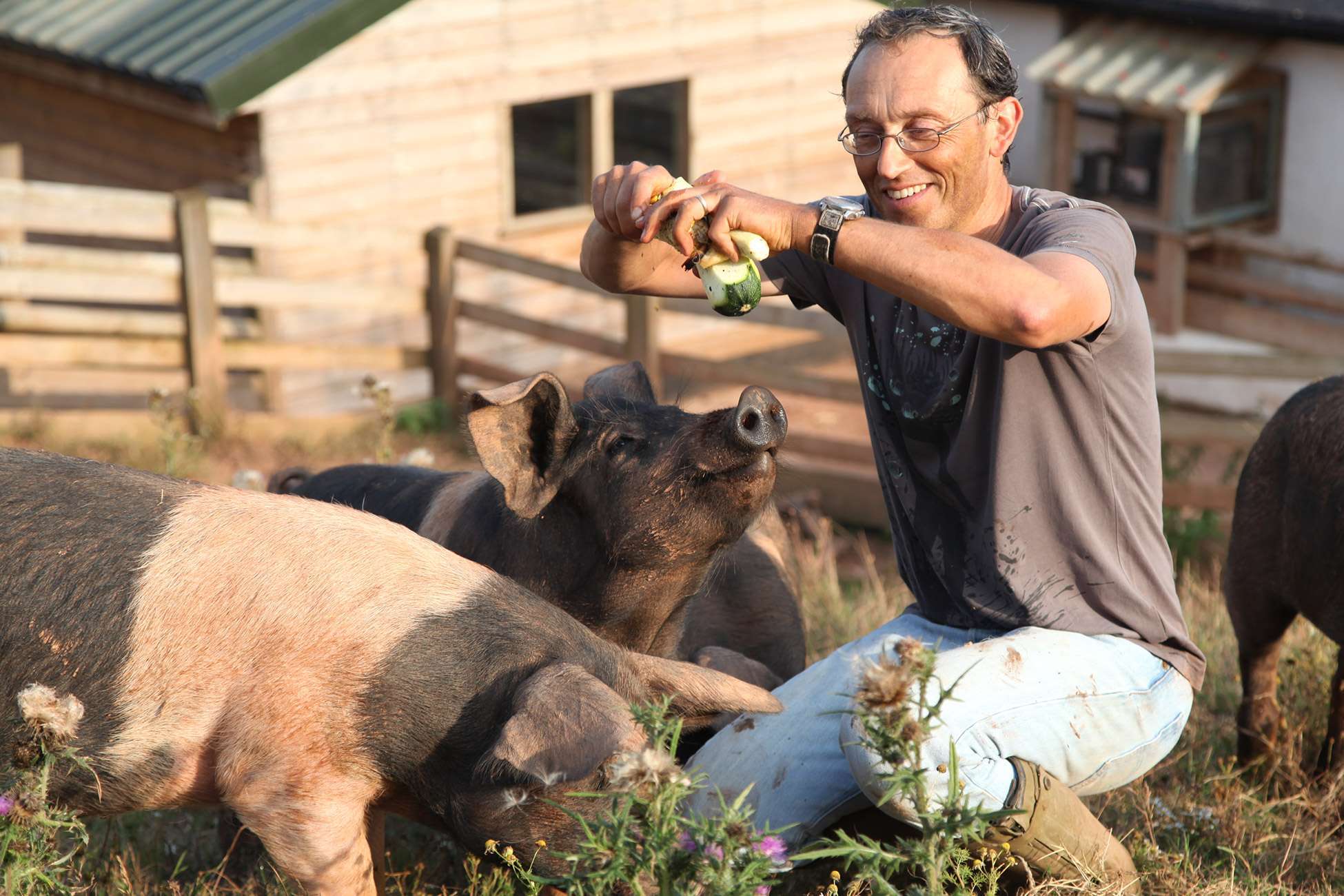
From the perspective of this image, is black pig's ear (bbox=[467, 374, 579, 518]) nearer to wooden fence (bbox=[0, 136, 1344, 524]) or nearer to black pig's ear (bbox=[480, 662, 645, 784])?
black pig's ear (bbox=[480, 662, 645, 784])

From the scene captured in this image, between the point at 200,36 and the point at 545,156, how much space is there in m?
7.58

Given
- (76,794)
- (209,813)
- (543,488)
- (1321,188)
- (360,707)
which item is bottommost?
(209,813)

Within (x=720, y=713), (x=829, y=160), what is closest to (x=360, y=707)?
(x=720, y=713)

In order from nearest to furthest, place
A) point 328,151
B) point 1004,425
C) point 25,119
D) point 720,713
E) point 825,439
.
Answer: point 720,713, point 1004,425, point 825,439, point 328,151, point 25,119

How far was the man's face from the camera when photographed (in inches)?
130

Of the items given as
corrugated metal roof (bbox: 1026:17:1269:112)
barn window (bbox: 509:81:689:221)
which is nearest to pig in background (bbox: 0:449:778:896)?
corrugated metal roof (bbox: 1026:17:1269:112)

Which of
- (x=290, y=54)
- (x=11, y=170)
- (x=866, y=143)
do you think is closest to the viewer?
(x=866, y=143)

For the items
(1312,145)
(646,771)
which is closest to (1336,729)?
(646,771)

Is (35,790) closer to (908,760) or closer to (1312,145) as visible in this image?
(908,760)

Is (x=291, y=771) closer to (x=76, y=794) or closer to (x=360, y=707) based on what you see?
(x=360, y=707)

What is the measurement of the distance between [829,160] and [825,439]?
→ 4.98 metres

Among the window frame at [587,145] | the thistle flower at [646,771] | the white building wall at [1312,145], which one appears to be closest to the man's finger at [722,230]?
the thistle flower at [646,771]

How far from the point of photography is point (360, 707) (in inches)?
110

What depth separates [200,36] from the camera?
9.95 meters
